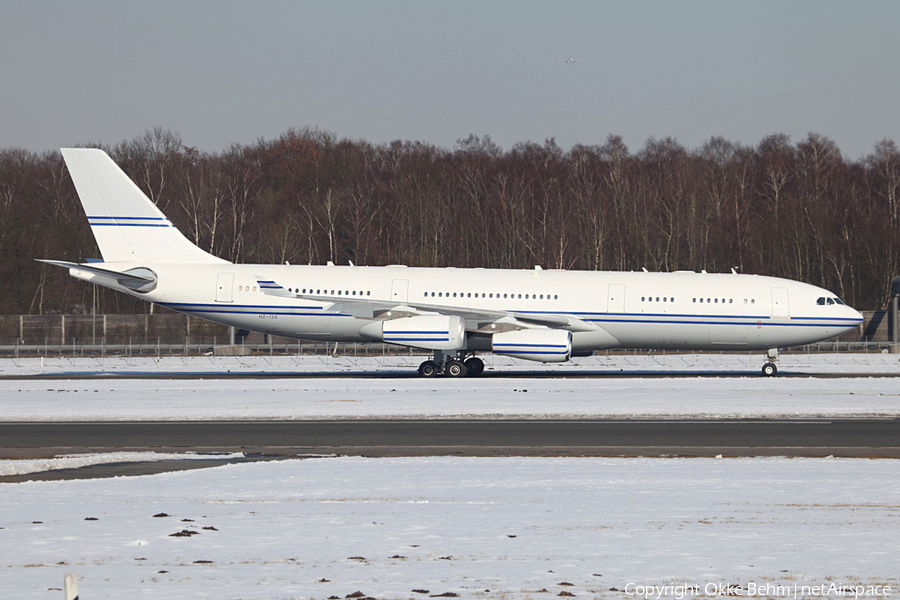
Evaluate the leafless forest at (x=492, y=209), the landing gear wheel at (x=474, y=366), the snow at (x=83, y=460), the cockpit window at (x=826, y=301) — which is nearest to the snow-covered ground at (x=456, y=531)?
the snow at (x=83, y=460)

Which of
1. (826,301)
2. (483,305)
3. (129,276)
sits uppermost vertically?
(129,276)

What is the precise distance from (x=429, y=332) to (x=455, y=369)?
218 cm

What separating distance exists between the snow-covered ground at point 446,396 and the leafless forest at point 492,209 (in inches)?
1231

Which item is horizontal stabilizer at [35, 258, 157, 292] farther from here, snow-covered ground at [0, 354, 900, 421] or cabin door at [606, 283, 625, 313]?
cabin door at [606, 283, 625, 313]

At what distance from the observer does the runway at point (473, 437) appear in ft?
52.1

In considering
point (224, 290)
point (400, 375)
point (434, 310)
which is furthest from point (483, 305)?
point (224, 290)

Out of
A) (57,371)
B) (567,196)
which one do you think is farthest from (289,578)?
(567,196)

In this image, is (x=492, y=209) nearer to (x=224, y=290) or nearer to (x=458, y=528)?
(x=224, y=290)

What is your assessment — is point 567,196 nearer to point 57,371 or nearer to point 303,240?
point 303,240

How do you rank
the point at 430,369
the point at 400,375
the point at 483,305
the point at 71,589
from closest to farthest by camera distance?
the point at 71,589 < the point at 483,305 < the point at 430,369 < the point at 400,375

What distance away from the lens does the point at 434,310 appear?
3303 cm

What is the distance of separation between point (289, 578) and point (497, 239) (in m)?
70.6

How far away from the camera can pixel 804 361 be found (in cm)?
4466

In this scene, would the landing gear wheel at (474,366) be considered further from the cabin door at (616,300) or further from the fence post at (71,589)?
the fence post at (71,589)
